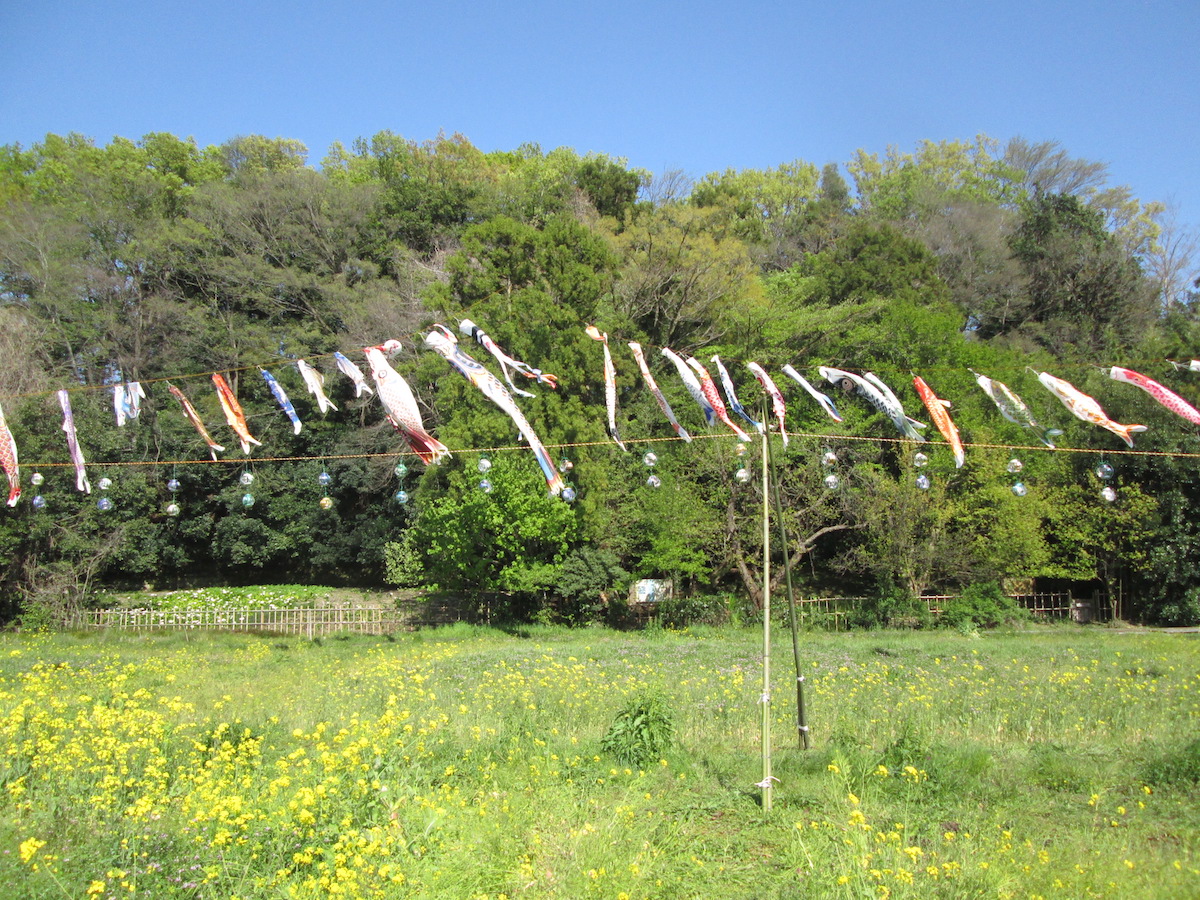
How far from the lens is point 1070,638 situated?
23.1 metres

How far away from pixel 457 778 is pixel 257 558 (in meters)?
31.4

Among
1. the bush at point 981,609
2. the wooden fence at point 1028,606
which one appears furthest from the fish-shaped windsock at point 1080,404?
the wooden fence at point 1028,606

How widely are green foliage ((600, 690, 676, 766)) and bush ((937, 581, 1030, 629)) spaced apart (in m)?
17.7

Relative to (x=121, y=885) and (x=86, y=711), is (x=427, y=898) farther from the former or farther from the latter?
(x=86, y=711)

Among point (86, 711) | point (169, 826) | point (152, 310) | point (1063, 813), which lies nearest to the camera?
point (169, 826)

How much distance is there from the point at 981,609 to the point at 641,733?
19044 mm

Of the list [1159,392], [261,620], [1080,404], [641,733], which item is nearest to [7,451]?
[641,733]

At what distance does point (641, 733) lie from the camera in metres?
9.47

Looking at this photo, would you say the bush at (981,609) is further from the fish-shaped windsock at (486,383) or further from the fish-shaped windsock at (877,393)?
the fish-shaped windsock at (486,383)

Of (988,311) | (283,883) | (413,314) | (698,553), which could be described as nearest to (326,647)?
(698,553)

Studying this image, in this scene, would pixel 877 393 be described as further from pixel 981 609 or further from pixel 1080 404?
pixel 981 609

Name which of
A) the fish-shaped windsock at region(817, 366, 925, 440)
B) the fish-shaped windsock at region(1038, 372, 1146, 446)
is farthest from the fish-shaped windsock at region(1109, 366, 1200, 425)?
the fish-shaped windsock at region(817, 366, 925, 440)

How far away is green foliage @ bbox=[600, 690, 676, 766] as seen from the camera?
366 inches

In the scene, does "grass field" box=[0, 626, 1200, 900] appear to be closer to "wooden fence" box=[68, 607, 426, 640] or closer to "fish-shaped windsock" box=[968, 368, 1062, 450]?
"fish-shaped windsock" box=[968, 368, 1062, 450]
